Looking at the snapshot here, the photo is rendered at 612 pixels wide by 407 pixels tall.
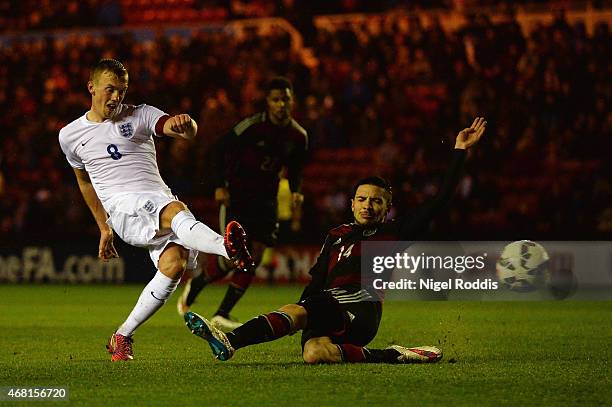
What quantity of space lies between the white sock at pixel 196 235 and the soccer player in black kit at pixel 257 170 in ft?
12.7

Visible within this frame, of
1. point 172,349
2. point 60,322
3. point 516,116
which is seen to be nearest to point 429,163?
point 516,116

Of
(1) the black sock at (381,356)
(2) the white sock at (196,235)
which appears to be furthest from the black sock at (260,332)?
(1) the black sock at (381,356)

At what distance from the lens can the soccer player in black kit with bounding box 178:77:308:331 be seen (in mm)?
11086

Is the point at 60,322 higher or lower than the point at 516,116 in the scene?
lower

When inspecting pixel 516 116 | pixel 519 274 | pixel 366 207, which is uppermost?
pixel 516 116

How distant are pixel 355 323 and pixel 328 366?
1.01 ft

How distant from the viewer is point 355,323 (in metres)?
6.95

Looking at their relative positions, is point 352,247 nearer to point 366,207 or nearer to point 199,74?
point 366,207

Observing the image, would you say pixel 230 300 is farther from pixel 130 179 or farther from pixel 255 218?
pixel 130 179

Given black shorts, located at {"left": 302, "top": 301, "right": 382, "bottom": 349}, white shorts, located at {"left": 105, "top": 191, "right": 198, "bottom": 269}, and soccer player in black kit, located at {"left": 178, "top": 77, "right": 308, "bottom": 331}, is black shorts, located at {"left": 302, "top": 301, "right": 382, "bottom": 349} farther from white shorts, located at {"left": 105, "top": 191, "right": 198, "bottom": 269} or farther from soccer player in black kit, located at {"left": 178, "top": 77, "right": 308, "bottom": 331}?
soccer player in black kit, located at {"left": 178, "top": 77, "right": 308, "bottom": 331}

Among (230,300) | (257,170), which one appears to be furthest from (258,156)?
(230,300)

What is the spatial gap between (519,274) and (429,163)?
871 cm

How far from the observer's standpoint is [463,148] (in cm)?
660

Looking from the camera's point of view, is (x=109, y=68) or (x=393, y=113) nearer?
(x=109, y=68)
